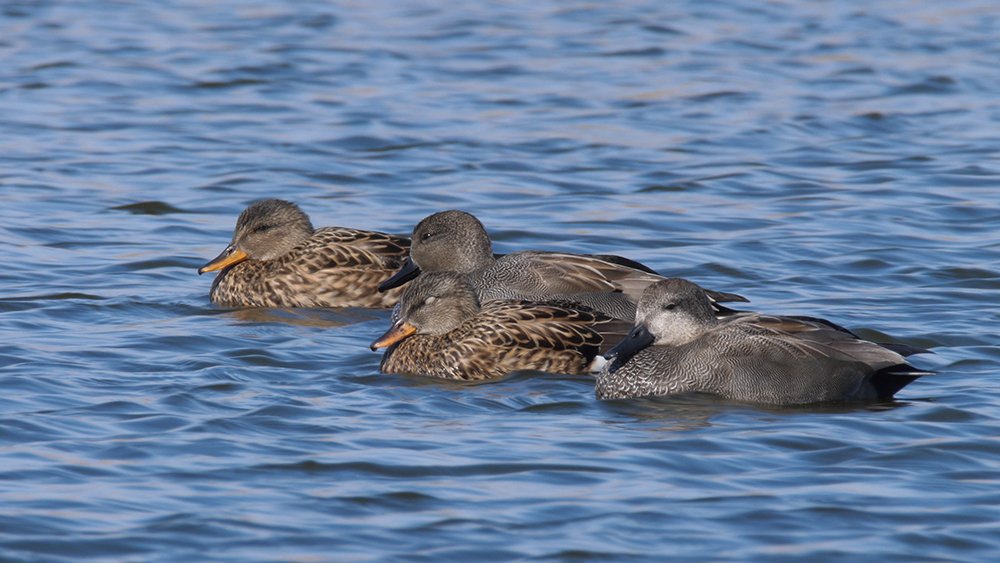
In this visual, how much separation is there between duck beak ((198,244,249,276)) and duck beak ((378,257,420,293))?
992 mm

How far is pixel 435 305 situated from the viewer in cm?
950

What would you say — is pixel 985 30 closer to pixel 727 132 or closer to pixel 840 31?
pixel 840 31

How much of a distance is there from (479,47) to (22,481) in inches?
557

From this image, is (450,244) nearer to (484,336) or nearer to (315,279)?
(315,279)

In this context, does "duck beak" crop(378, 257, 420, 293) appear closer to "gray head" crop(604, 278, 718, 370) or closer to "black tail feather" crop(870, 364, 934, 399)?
"gray head" crop(604, 278, 718, 370)

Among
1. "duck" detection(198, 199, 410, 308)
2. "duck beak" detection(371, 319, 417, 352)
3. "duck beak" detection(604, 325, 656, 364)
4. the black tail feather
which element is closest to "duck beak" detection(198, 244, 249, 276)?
"duck" detection(198, 199, 410, 308)

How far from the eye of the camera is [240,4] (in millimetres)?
23547

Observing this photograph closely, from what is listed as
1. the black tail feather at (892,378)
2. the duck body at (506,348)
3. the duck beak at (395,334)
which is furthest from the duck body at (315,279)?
the black tail feather at (892,378)

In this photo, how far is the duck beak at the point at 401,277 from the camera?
1080cm

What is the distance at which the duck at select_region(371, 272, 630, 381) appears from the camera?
356 inches

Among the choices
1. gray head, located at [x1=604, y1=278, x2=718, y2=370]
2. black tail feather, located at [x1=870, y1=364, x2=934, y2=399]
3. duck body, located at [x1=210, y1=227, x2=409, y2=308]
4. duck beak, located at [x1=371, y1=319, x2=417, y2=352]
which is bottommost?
duck body, located at [x1=210, y1=227, x2=409, y2=308]

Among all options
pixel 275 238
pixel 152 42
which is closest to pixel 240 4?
pixel 152 42

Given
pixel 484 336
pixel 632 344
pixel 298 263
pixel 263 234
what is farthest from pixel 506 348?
pixel 263 234

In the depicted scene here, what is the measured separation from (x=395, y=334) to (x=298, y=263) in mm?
2026
